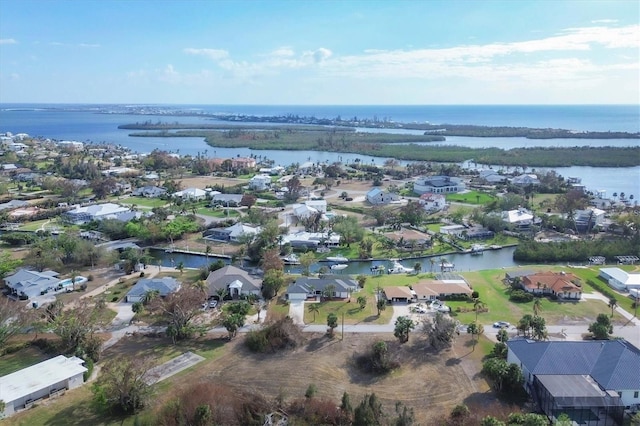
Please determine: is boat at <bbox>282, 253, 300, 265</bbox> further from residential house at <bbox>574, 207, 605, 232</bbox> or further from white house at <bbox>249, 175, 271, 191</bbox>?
white house at <bbox>249, 175, 271, 191</bbox>

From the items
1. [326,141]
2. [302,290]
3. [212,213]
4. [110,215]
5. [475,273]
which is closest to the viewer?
[302,290]

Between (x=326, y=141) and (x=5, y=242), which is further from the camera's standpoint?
(x=326, y=141)

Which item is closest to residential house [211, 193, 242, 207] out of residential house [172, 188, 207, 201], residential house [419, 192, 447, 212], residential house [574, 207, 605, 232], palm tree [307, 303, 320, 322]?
residential house [172, 188, 207, 201]

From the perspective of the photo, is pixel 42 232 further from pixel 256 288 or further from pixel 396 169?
pixel 396 169

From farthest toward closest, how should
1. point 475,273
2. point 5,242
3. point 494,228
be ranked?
point 494,228 → point 5,242 → point 475,273

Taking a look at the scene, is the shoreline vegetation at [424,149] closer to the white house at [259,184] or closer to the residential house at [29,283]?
the white house at [259,184]

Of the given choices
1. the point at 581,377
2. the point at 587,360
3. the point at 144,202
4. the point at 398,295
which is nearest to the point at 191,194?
the point at 144,202

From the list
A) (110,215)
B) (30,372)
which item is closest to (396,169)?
(110,215)

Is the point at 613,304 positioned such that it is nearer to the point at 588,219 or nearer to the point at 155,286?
the point at 588,219
